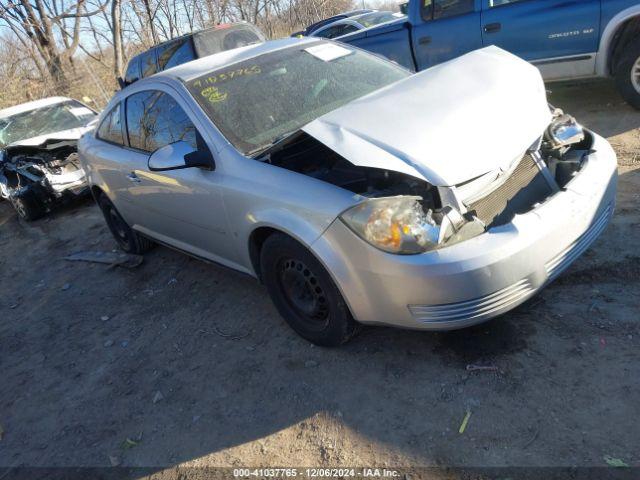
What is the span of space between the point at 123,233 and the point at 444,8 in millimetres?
4738

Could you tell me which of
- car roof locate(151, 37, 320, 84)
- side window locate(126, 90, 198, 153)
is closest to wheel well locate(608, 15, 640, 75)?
car roof locate(151, 37, 320, 84)

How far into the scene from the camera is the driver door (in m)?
3.39

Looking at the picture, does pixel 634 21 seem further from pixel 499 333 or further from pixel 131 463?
pixel 131 463

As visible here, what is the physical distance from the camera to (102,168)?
187 inches

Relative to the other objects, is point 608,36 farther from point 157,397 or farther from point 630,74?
point 157,397

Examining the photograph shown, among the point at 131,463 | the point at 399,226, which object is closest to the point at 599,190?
the point at 399,226

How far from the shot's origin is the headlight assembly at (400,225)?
2.43 metres

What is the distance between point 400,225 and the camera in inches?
96.3

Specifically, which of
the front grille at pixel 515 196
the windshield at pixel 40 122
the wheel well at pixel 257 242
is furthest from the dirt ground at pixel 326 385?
the windshield at pixel 40 122

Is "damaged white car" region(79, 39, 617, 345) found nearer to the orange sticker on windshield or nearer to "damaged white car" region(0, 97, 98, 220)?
the orange sticker on windshield

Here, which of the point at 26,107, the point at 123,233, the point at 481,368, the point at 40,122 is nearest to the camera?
the point at 481,368

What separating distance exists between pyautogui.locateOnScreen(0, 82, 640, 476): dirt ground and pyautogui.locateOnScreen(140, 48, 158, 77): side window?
6469 millimetres

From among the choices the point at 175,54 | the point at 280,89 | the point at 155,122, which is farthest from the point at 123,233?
the point at 175,54

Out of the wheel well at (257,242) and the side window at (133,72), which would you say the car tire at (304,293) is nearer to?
the wheel well at (257,242)
